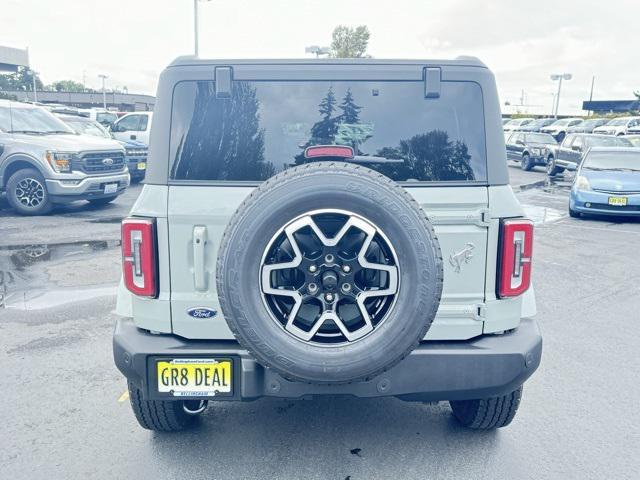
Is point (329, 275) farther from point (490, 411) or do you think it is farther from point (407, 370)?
point (490, 411)

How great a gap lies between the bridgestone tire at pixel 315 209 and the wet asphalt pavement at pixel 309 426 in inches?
33.6

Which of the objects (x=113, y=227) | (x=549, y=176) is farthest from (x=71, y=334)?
(x=549, y=176)

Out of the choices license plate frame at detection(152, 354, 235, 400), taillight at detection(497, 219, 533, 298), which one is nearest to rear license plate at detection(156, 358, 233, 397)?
license plate frame at detection(152, 354, 235, 400)

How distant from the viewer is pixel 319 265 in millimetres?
2496

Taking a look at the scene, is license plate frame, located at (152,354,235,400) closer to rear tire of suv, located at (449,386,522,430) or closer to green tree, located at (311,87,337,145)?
green tree, located at (311,87,337,145)

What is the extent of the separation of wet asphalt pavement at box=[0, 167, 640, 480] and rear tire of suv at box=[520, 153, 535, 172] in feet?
59.1

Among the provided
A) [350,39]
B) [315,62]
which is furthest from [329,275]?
[350,39]

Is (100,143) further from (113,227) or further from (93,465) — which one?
(93,465)

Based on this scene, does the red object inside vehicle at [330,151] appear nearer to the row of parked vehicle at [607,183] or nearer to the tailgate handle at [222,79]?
the tailgate handle at [222,79]

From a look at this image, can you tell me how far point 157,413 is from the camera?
3.20 m

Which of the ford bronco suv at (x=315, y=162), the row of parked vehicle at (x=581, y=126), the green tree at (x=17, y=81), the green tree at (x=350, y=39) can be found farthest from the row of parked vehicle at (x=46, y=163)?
the green tree at (x=17, y=81)

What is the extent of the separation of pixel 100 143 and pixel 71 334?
7423 mm

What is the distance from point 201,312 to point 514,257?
152cm

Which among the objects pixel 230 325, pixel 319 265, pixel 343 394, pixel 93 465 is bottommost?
pixel 93 465
